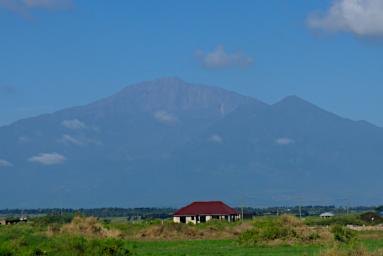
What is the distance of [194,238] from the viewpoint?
66375 mm

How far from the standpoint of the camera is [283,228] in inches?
2158

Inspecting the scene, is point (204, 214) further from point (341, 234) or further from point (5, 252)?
point (5, 252)

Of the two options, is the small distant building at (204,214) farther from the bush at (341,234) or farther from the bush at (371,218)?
the bush at (341,234)

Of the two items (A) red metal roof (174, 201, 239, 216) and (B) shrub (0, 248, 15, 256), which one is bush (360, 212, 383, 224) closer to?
(A) red metal roof (174, 201, 239, 216)

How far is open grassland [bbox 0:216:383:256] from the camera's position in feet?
98.5

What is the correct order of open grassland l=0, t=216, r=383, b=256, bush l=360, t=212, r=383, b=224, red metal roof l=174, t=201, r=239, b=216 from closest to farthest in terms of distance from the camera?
1. open grassland l=0, t=216, r=383, b=256
2. bush l=360, t=212, r=383, b=224
3. red metal roof l=174, t=201, r=239, b=216

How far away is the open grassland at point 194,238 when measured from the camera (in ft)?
98.5

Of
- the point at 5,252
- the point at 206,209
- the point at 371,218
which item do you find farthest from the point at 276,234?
the point at 206,209

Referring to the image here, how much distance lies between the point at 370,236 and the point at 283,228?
27.6 ft

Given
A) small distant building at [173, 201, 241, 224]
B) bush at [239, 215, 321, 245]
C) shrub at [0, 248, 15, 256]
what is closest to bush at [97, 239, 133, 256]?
shrub at [0, 248, 15, 256]

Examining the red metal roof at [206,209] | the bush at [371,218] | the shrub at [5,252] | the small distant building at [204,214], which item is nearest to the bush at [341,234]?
the shrub at [5,252]

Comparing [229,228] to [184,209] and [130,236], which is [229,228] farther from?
[184,209]

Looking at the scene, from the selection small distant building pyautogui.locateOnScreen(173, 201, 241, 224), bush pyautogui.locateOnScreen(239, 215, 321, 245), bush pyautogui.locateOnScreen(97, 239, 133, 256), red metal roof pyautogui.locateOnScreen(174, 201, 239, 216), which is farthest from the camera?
red metal roof pyautogui.locateOnScreen(174, 201, 239, 216)

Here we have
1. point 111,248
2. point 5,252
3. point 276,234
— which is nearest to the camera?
point 5,252
